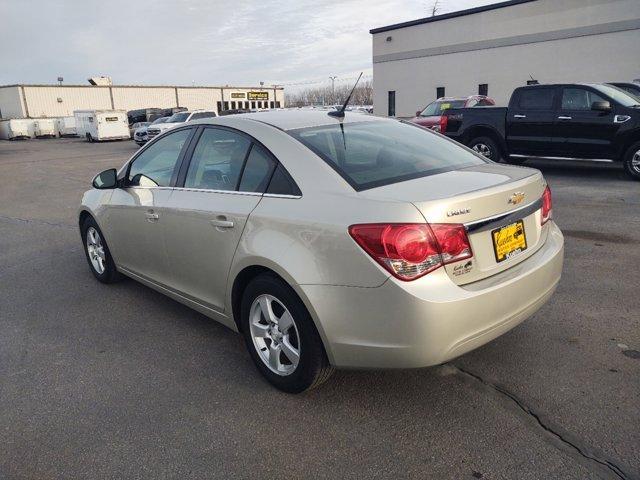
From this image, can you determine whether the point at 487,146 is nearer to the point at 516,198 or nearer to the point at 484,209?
the point at 516,198

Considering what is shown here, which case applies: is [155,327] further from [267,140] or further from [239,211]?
[267,140]

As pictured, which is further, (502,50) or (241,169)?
(502,50)

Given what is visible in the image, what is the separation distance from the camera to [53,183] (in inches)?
568

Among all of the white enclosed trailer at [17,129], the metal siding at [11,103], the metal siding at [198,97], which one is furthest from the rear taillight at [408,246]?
the metal siding at [198,97]

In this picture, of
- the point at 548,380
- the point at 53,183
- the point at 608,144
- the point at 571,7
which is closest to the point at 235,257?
the point at 548,380

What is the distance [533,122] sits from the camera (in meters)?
11.1

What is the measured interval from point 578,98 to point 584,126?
62 cm

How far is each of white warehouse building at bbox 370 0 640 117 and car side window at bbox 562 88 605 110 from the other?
16.5 m

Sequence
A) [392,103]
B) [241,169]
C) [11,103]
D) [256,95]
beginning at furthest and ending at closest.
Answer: [256,95] < [11,103] < [392,103] < [241,169]

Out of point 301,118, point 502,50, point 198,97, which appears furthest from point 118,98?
point 301,118

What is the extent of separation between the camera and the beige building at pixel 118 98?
169 feet

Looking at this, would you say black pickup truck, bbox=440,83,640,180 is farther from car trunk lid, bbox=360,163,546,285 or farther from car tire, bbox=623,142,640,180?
car trunk lid, bbox=360,163,546,285

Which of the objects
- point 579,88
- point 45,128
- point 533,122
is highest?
point 45,128

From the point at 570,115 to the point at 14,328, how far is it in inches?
406
